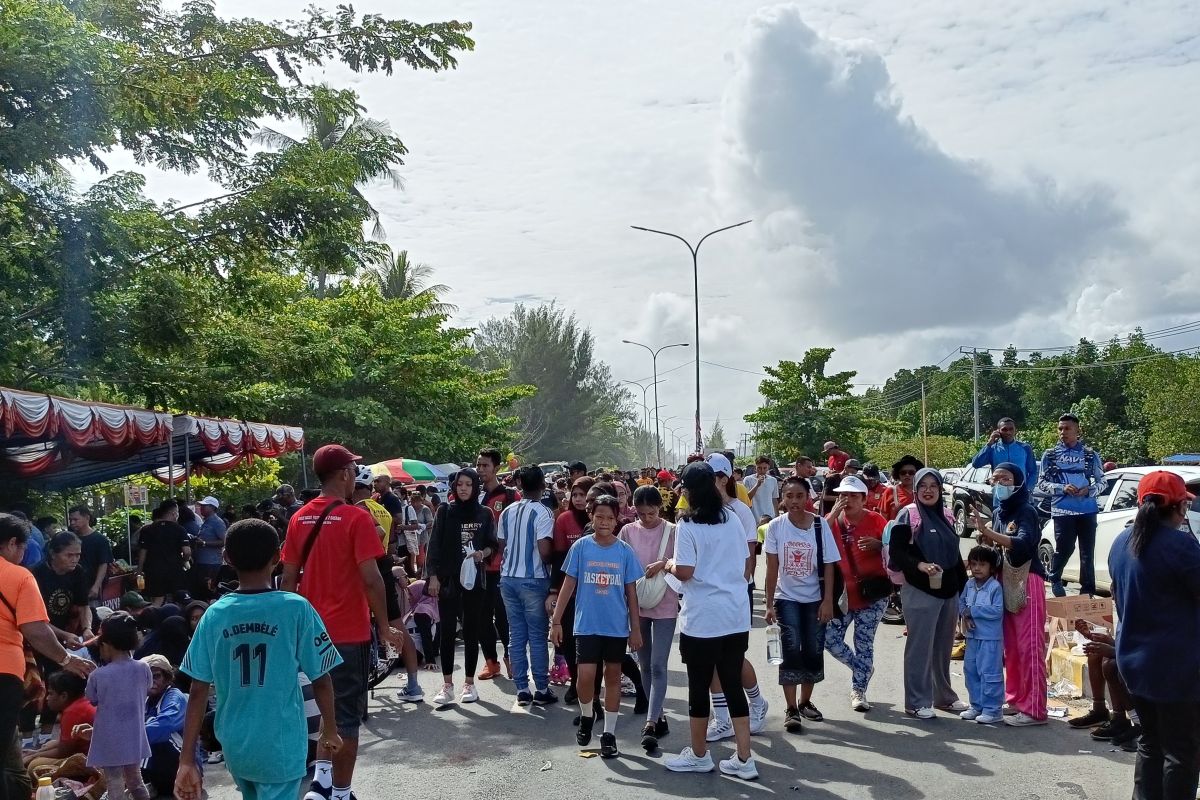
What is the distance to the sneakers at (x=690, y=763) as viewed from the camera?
659 centimetres

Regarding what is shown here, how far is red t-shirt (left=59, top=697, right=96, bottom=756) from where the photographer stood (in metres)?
6.90

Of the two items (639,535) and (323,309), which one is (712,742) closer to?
(639,535)

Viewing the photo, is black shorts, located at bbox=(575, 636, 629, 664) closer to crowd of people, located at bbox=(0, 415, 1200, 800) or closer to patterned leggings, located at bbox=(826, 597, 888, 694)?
crowd of people, located at bbox=(0, 415, 1200, 800)

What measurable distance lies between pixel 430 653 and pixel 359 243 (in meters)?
9.27

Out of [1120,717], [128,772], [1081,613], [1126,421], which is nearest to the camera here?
[128,772]

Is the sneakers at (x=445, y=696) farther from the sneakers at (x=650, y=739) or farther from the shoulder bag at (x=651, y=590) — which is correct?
the shoulder bag at (x=651, y=590)

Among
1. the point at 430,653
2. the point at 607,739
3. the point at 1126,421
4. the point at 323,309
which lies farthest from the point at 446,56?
the point at 1126,421

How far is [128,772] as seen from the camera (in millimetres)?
6289

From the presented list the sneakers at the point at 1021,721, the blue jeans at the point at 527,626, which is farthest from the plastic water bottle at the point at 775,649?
the blue jeans at the point at 527,626

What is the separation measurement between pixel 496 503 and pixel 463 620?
1.14 meters

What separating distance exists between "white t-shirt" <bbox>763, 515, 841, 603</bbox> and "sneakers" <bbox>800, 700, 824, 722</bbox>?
947 millimetres

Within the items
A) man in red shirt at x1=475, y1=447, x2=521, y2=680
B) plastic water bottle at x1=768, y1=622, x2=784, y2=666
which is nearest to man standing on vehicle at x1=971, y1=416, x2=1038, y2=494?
plastic water bottle at x1=768, y1=622, x2=784, y2=666

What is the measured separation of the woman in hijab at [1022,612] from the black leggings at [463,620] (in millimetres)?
4108

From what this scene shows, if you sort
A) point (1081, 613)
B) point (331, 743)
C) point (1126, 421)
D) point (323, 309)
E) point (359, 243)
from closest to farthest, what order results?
point (331, 743) → point (1081, 613) → point (359, 243) → point (323, 309) → point (1126, 421)
